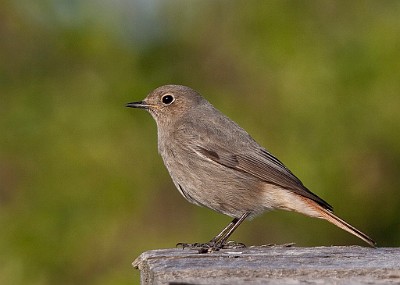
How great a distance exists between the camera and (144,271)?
5.13 metres

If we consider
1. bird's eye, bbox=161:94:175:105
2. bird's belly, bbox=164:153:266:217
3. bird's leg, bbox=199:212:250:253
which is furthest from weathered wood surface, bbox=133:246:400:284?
bird's eye, bbox=161:94:175:105

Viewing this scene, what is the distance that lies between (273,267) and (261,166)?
131 inches

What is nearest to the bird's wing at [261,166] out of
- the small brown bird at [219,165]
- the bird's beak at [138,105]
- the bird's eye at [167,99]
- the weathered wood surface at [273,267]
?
the small brown bird at [219,165]

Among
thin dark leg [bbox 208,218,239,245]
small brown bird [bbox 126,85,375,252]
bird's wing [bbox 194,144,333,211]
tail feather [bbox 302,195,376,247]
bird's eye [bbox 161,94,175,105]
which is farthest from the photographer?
bird's eye [bbox 161,94,175,105]

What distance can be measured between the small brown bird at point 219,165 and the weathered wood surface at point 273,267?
2.02 m

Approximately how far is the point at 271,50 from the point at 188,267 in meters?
3.36

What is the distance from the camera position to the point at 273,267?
4609mm

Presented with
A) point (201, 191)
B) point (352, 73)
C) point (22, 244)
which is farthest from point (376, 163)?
point (22, 244)

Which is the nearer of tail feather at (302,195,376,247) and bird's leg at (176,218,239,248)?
bird's leg at (176,218,239,248)

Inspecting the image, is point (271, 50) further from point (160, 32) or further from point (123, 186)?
point (123, 186)

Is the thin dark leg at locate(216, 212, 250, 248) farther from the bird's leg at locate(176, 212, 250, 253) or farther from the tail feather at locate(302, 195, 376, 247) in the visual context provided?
the tail feather at locate(302, 195, 376, 247)

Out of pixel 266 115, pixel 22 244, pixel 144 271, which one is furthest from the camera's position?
pixel 266 115

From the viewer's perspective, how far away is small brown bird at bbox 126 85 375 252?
7555 millimetres

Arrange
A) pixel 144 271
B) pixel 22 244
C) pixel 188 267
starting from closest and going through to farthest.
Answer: pixel 188 267
pixel 144 271
pixel 22 244
